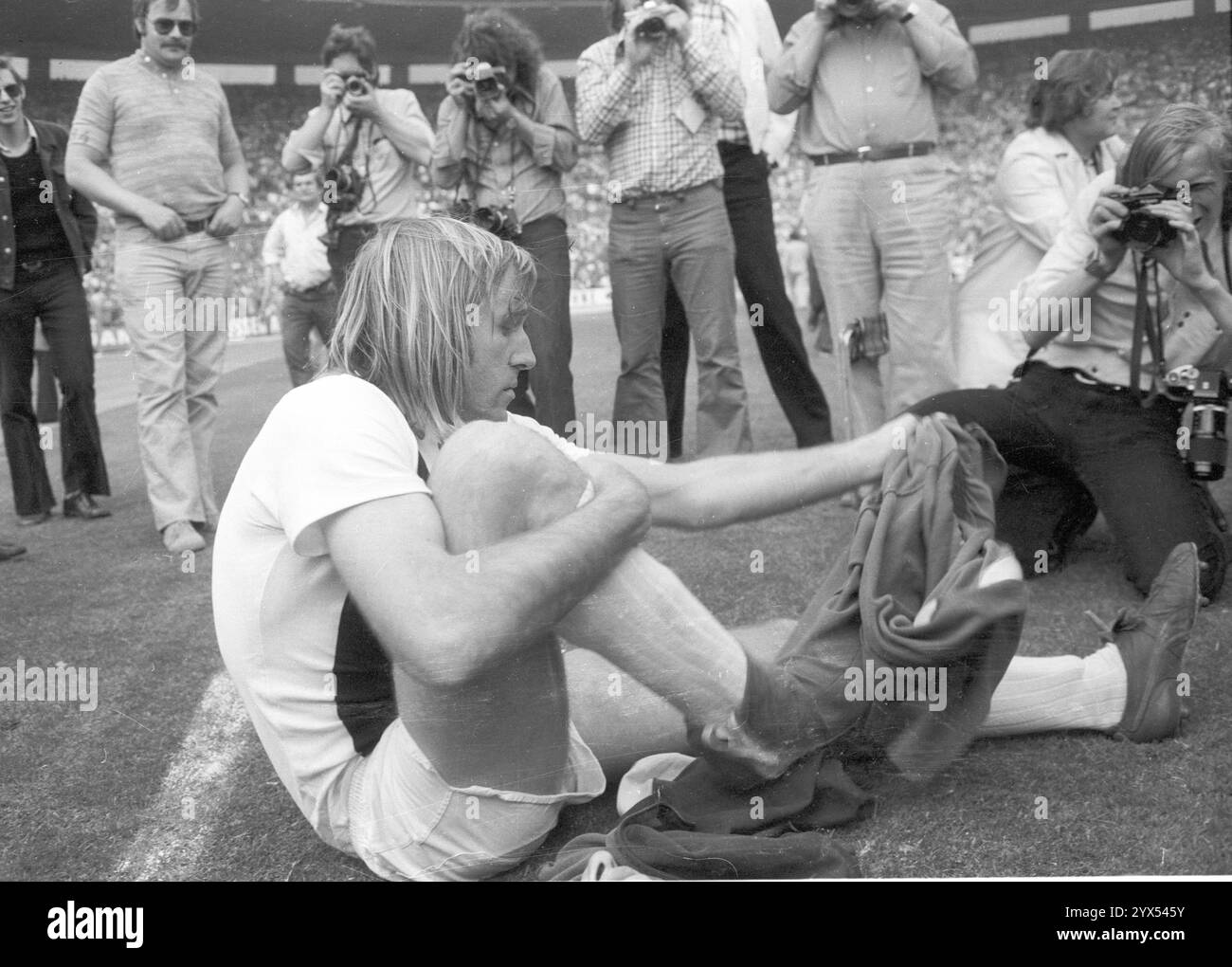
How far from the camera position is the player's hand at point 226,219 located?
265 cm

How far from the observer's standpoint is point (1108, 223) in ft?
6.97

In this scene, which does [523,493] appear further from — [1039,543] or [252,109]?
[1039,543]

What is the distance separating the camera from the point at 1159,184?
2.09 metres

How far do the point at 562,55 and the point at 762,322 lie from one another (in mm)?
624

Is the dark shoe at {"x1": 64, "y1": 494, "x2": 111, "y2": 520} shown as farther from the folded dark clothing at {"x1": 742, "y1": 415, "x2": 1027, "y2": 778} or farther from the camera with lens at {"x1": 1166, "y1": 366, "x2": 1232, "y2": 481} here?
the camera with lens at {"x1": 1166, "y1": 366, "x2": 1232, "y2": 481}

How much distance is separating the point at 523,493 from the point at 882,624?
0.49m

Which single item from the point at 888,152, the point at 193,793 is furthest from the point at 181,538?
the point at 888,152

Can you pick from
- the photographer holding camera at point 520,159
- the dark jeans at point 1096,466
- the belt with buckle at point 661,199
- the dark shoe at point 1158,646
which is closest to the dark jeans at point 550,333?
the photographer holding camera at point 520,159

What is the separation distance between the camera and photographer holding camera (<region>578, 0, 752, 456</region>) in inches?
73.9

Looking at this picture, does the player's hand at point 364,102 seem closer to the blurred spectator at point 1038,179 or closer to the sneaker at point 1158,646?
the blurred spectator at point 1038,179

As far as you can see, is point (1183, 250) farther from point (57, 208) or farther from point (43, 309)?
point (43, 309)

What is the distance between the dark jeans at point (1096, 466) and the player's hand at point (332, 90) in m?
1.07

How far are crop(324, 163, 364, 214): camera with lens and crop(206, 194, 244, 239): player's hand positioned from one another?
678 mm
